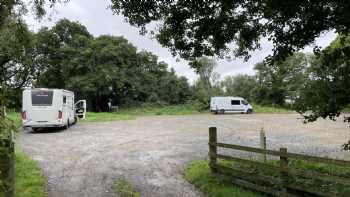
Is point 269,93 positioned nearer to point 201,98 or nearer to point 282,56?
point 201,98

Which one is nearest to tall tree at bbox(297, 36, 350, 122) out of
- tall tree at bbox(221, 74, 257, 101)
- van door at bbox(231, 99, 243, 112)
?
van door at bbox(231, 99, 243, 112)

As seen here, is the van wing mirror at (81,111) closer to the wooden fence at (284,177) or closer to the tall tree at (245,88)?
the wooden fence at (284,177)

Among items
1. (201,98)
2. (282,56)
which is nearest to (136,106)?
(201,98)

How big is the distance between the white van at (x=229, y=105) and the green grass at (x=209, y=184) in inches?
1316

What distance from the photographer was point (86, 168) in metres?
10.1

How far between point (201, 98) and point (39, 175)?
41038 millimetres

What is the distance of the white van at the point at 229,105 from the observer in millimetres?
43062

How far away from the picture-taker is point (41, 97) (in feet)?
66.9

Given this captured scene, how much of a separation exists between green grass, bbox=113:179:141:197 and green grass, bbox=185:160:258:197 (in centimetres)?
138

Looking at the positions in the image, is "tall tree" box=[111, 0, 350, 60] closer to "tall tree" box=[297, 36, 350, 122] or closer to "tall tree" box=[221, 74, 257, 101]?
"tall tree" box=[297, 36, 350, 122]

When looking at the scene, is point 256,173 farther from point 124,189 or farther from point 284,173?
point 124,189

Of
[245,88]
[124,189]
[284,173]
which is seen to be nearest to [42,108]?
[124,189]

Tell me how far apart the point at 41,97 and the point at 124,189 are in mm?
14159

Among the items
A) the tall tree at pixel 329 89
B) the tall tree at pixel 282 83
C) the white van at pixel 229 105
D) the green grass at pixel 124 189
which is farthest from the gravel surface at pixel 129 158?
the tall tree at pixel 282 83
